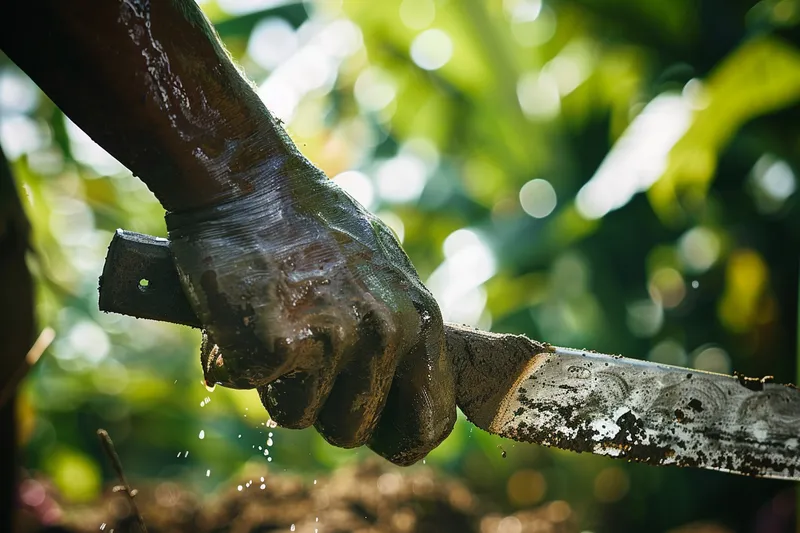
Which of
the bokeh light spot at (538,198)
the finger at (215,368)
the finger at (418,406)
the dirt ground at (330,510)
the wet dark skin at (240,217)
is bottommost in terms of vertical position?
the dirt ground at (330,510)

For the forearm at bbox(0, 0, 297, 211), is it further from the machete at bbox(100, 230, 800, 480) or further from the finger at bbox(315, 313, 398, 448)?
the machete at bbox(100, 230, 800, 480)

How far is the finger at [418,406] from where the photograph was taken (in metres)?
0.98

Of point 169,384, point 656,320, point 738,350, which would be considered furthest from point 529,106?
point 169,384

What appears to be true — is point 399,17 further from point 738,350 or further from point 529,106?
point 738,350

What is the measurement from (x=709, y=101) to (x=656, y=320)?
1.20 metres

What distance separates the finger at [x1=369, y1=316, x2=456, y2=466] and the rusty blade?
150 millimetres

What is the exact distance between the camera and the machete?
1.09 metres

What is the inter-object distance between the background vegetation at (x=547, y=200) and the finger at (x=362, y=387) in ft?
7.96

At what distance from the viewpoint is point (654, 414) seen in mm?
1110

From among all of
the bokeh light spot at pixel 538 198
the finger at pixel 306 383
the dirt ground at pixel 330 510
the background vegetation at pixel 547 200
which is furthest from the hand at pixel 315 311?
the bokeh light spot at pixel 538 198

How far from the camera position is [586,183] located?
370 cm

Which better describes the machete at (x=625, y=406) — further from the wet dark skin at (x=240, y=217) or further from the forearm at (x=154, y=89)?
the forearm at (x=154, y=89)

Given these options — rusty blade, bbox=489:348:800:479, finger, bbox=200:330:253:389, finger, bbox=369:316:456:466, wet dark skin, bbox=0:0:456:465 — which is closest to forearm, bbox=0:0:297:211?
wet dark skin, bbox=0:0:456:465

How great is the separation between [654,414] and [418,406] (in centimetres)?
40
